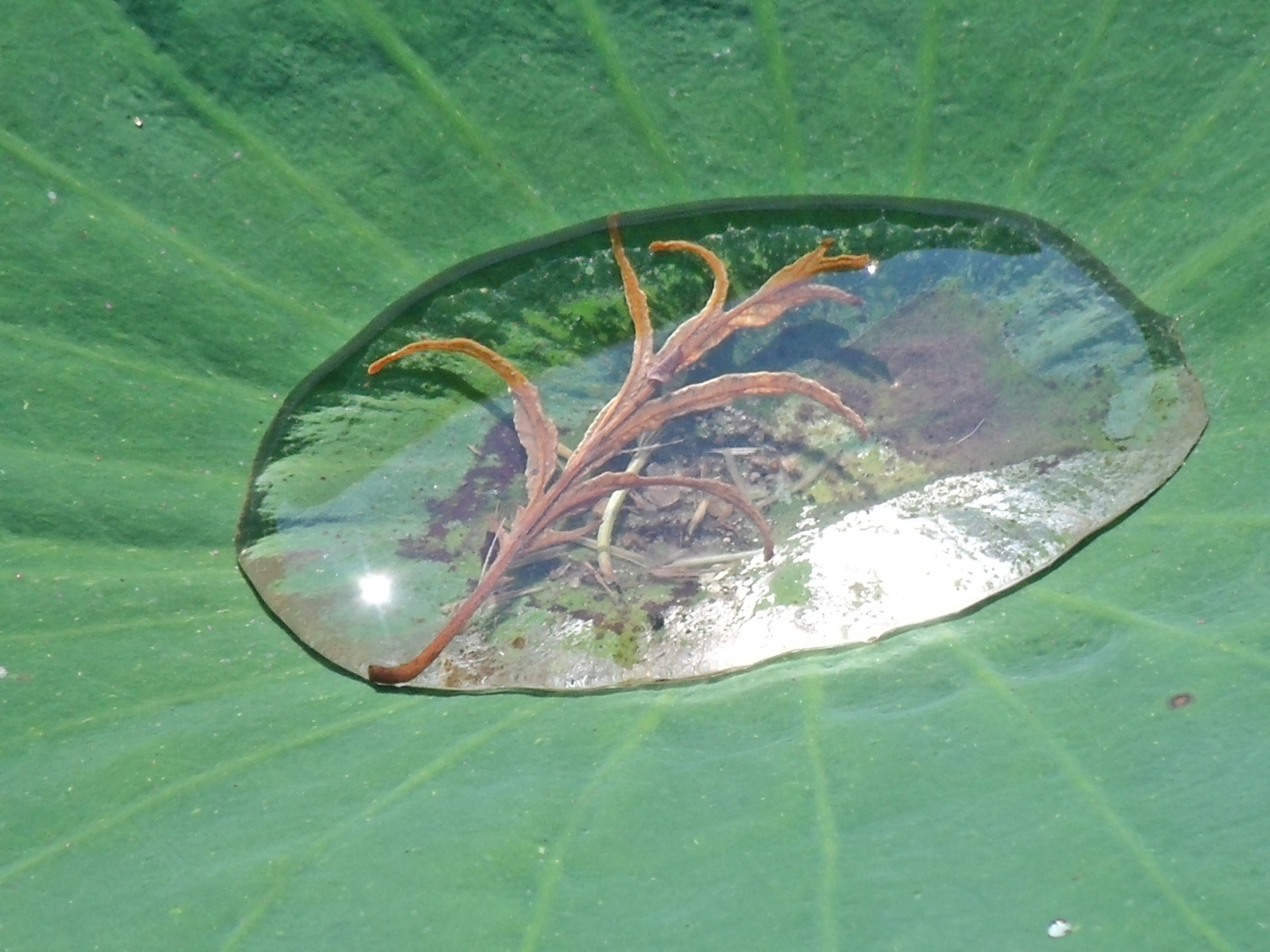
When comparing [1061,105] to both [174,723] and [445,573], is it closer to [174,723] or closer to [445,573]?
[445,573]

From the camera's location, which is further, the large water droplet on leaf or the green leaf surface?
the large water droplet on leaf

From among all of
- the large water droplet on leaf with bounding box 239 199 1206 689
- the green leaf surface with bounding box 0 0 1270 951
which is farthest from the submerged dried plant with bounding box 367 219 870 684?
the green leaf surface with bounding box 0 0 1270 951

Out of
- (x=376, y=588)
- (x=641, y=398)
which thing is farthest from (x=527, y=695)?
(x=641, y=398)

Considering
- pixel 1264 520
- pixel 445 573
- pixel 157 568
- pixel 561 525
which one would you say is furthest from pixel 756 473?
pixel 157 568

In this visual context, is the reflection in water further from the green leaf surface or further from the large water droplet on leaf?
the green leaf surface

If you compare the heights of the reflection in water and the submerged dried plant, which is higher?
→ the submerged dried plant

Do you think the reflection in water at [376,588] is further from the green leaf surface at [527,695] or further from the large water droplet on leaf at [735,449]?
the green leaf surface at [527,695]

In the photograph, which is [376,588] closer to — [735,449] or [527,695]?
[527,695]
